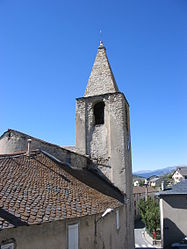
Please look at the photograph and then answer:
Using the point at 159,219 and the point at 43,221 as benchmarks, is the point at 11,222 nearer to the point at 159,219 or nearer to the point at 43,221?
the point at 43,221

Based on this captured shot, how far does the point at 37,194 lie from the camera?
8.32 meters

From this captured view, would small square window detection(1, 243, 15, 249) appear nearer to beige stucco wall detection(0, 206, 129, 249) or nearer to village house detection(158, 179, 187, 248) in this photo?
beige stucco wall detection(0, 206, 129, 249)

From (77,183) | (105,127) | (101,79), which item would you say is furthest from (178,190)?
(77,183)

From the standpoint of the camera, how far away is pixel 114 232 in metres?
12.4

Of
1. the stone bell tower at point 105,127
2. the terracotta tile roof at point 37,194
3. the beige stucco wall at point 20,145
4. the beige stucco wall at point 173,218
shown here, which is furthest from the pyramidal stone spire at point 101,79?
the beige stucco wall at point 173,218

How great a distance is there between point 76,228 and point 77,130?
11.3 m

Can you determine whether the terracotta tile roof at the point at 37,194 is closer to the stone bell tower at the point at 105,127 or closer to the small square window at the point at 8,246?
the small square window at the point at 8,246

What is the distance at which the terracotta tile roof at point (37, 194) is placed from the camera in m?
6.75

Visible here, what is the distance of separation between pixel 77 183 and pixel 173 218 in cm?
1389

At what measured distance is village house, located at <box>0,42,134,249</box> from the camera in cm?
698

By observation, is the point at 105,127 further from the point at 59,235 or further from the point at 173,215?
the point at 59,235

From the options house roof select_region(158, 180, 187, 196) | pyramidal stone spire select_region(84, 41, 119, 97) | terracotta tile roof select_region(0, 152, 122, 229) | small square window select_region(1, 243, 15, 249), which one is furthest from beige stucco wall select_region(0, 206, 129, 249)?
house roof select_region(158, 180, 187, 196)

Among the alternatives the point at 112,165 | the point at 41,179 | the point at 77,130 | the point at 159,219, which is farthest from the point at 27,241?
A: the point at 159,219

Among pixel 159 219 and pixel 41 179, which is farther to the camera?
pixel 159 219
